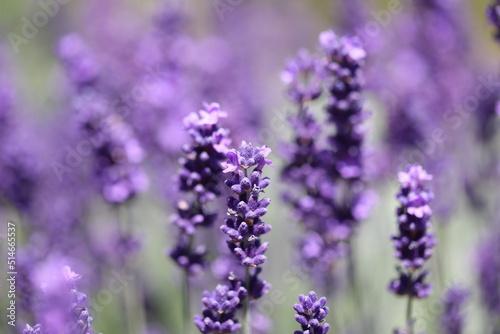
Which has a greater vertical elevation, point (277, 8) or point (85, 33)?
point (277, 8)

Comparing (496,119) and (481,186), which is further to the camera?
(481,186)

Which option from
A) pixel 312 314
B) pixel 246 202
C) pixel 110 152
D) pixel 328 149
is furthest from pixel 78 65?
pixel 312 314

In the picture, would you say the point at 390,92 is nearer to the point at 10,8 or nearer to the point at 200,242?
the point at 200,242

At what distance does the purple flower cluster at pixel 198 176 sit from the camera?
228 cm

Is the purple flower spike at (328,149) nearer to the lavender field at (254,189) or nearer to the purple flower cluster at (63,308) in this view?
the lavender field at (254,189)

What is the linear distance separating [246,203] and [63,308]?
2.14 ft

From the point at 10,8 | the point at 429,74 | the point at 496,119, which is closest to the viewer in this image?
the point at 496,119

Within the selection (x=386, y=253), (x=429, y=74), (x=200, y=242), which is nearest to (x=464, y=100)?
(x=429, y=74)

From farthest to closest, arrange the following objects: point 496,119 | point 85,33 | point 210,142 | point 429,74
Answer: point 85,33 < point 429,74 < point 496,119 < point 210,142

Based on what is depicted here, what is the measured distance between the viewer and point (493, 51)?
9.97 metres

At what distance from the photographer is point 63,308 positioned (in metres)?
1.59

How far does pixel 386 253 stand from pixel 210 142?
85.1 inches

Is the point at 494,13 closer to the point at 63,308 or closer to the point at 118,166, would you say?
the point at 118,166

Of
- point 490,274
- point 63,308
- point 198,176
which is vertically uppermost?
point 490,274
